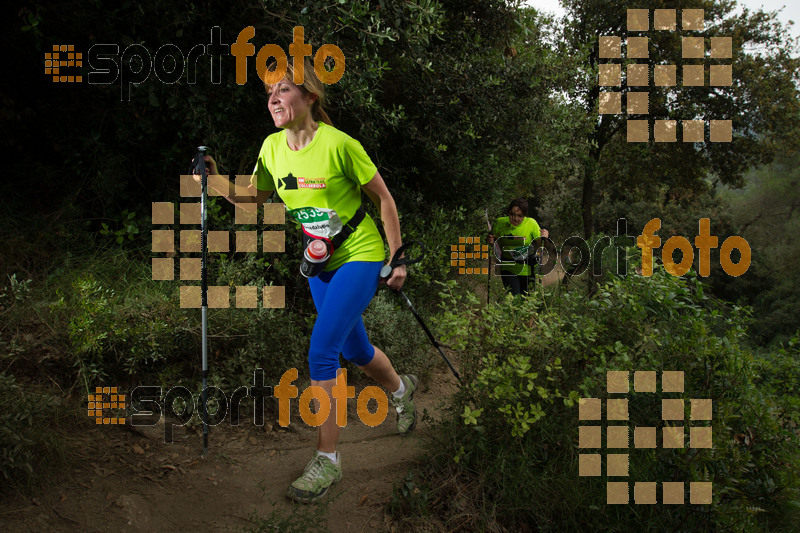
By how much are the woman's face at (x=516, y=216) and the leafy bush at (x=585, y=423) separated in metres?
4.35

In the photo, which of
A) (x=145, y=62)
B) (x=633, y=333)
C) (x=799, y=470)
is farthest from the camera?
(x=145, y=62)

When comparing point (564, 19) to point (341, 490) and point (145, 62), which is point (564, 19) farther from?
point (341, 490)

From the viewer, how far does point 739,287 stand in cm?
2050

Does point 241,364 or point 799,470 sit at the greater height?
point 241,364

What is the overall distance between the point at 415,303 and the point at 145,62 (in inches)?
Result: 166

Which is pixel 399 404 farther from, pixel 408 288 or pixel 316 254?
pixel 408 288

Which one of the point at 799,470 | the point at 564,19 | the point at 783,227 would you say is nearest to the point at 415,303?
the point at 799,470

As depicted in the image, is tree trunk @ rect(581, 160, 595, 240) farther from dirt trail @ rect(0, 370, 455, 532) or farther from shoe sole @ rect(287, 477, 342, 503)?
shoe sole @ rect(287, 477, 342, 503)

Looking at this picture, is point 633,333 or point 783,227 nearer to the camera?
point 633,333

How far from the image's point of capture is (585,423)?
3.71 metres

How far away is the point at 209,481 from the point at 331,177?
2.34 metres

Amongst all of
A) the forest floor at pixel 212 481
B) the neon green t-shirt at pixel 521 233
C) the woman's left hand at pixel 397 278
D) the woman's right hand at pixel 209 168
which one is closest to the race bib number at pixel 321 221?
the woman's left hand at pixel 397 278

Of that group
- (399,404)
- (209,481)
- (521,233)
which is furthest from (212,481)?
(521,233)

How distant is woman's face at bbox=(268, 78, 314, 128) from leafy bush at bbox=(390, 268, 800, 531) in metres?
1.72
